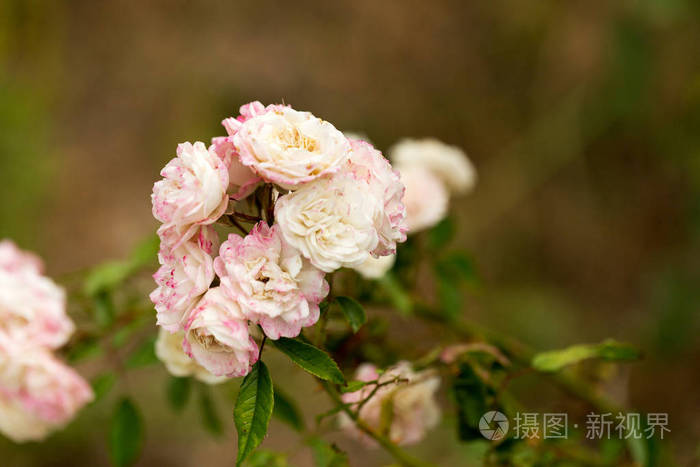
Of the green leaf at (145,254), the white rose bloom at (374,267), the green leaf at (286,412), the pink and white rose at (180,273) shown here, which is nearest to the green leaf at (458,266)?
the white rose bloom at (374,267)

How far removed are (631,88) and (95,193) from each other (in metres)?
2.12

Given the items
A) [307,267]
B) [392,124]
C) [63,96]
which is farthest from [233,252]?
[63,96]

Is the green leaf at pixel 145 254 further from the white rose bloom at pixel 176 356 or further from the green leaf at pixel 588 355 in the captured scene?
the green leaf at pixel 588 355

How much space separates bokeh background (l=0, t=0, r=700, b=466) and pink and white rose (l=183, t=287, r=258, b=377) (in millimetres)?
1392

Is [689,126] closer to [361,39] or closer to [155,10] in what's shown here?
[361,39]

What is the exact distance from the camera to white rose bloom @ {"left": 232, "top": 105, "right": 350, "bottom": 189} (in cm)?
47

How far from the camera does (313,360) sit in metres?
0.51

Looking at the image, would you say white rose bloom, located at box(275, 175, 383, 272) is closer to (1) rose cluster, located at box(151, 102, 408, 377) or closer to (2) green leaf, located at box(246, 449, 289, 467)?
(1) rose cluster, located at box(151, 102, 408, 377)

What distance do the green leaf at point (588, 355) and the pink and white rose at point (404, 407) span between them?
0.41 ft

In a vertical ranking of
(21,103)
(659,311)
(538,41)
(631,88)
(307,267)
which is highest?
(538,41)

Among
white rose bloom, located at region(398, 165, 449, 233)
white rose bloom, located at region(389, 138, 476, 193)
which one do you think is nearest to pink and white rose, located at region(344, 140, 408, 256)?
white rose bloom, located at region(398, 165, 449, 233)

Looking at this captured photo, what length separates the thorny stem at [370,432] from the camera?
0.57m

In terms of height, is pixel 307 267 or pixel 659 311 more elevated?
pixel 307 267

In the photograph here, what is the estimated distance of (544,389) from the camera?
1927mm
